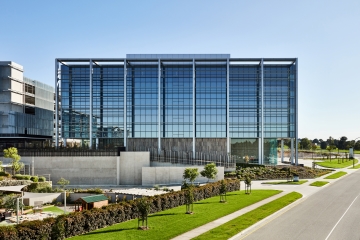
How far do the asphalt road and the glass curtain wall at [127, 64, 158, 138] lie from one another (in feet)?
154

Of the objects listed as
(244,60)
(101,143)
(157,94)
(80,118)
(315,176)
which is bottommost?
(315,176)

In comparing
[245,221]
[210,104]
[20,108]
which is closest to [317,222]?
[245,221]

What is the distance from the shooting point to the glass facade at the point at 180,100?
80.9 metres

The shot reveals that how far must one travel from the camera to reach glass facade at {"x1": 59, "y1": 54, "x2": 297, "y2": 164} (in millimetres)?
80875

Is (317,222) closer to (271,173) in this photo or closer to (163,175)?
(163,175)

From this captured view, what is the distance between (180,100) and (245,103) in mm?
15882

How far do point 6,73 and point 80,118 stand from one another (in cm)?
1869

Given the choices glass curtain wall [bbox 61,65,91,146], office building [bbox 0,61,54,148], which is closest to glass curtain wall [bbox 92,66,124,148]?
glass curtain wall [bbox 61,65,91,146]

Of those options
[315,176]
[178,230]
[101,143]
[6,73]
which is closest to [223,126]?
[315,176]

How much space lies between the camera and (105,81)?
8144 centimetres

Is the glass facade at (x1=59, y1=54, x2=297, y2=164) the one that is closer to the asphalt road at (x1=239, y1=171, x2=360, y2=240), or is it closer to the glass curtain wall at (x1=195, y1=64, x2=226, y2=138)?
the glass curtain wall at (x1=195, y1=64, x2=226, y2=138)

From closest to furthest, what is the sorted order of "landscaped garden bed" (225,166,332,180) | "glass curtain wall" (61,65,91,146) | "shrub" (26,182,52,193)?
"shrub" (26,182,52,193) < "landscaped garden bed" (225,166,332,180) < "glass curtain wall" (61,65,91,146)

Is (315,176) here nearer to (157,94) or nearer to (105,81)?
(157,94)

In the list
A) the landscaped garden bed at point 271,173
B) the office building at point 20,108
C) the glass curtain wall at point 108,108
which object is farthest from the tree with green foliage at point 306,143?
the office building at point 20,108
